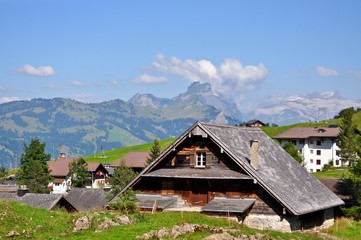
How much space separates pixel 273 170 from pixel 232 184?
3941 millimetres

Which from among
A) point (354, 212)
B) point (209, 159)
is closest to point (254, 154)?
point (209, 159)

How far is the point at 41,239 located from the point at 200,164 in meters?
19.0

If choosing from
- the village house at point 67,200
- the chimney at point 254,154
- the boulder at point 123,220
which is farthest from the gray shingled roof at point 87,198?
the boulder at point 123,220

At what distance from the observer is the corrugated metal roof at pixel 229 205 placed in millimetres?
41188

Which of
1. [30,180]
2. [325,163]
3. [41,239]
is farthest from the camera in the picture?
[325,163]

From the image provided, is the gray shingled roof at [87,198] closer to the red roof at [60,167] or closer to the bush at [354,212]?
the bush at [354,212]

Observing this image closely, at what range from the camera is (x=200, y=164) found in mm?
46250

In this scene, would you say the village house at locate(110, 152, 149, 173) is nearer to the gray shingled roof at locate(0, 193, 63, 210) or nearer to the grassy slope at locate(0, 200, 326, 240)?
the gray shingled roof at locate(0, 193, 63, 210)

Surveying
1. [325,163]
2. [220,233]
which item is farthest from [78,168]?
[220,233]

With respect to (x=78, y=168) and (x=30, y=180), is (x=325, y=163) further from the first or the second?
(x=30, y=180)

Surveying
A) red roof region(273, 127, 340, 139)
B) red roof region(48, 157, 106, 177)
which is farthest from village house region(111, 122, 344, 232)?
red roof region(48, 157, 106, 177)

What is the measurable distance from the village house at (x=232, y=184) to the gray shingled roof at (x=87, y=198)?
30.8m

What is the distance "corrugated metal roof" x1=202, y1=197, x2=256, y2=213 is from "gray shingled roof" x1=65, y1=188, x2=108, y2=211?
3594cm

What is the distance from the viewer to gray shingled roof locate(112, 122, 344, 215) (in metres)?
42.0
